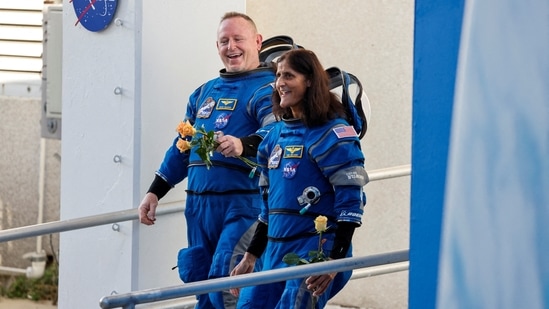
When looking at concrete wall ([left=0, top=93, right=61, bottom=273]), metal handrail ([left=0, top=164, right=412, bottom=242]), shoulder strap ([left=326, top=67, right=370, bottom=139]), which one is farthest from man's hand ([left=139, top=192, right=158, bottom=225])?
concrete wall ([left=0, top=93, right=61, bottom=273])

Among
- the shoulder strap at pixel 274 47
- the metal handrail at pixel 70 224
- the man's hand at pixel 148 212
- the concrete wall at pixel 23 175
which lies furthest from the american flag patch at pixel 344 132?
the concrete wall at pixel 23 175

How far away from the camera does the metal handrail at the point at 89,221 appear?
5.65 meters

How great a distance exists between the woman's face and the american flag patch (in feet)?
0.63

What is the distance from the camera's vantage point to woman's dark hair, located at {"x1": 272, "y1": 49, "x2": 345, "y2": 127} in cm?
488

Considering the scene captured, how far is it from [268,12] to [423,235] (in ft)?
15.8

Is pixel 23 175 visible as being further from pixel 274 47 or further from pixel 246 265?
pixel 246 265

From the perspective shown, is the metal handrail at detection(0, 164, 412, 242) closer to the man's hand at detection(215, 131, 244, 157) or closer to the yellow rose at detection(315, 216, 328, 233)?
the man's hand at detection(215, 131, 244, 157)

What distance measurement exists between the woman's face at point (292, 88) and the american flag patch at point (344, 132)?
19 cm

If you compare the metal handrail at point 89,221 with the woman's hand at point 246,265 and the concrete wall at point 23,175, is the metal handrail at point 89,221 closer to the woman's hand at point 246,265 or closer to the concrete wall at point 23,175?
the woman's hand at point 246,265

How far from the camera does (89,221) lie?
19.1ft

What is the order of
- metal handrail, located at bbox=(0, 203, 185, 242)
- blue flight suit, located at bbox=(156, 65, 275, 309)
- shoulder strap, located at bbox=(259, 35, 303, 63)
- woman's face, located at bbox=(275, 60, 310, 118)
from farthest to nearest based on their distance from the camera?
shoulder strap, located at bbox=(259, 35, 303, 63) → metal handrail, located at bbox=(0, 203, 185, 242) → blue flight suit, located at bbox=(156, 65, 275, 309) → woman's face, located at bbox=(275, 60, 310, 118)

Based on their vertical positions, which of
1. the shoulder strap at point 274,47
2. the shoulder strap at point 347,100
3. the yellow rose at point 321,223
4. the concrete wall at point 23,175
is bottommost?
the concrete wall at point 23,175

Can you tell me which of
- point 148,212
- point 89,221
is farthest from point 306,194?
point 89,221

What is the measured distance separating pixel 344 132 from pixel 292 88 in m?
0.28
